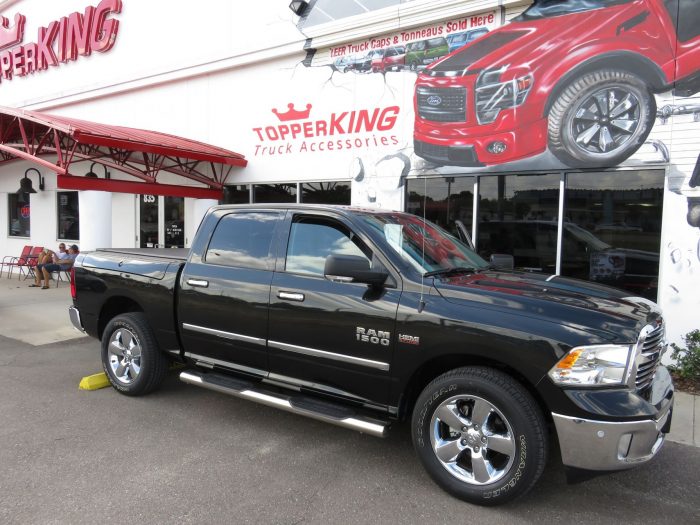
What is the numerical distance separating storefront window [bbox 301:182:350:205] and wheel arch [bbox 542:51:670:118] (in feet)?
12.5

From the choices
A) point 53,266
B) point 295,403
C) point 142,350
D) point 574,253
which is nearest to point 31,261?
point 53,266

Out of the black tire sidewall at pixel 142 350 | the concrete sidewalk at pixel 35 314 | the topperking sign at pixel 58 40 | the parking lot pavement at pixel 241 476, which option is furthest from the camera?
the topperking sign at pixel 58 40

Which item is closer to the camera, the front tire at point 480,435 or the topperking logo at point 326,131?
the front tire at point 480,435

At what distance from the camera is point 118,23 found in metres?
13.1

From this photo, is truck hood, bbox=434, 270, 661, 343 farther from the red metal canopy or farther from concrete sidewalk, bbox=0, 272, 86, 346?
the red metal canopy

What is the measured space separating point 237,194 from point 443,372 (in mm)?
8962

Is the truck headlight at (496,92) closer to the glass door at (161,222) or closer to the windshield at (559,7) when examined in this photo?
the windshield at (559,7)

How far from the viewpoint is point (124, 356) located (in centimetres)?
504

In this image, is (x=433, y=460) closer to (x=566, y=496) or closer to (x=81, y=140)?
(x=566, y=496)

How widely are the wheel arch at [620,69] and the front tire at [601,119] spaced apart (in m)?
0.05

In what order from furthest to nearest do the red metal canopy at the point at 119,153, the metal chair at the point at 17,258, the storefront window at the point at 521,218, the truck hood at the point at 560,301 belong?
the metal chair at the point at 17,258 → the red metal canopy at the point at 119,153 → the storefront window at the point at 521,218 → the truck hood at the point at 560,301

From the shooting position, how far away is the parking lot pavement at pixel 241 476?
3.06 m

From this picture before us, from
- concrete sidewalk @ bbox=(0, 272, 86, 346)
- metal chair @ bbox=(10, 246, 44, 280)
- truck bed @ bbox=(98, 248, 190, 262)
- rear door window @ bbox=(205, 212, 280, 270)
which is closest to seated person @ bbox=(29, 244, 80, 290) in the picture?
concrete sidewalk @ bbox=(0, 272, 86, 346)

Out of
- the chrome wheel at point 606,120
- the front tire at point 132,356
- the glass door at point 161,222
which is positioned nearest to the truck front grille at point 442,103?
the chrome wheel at point 606,120
